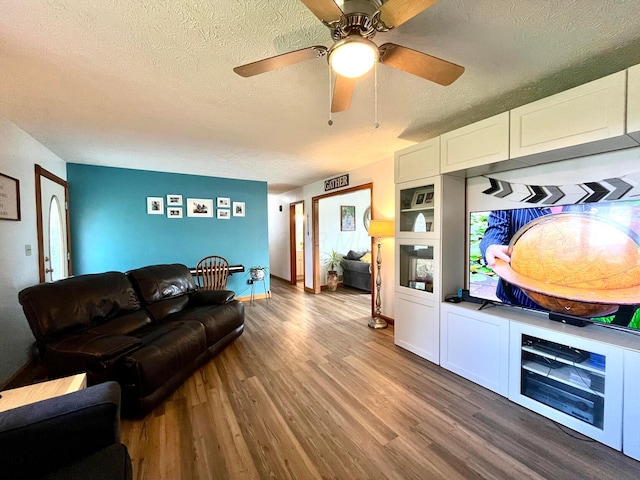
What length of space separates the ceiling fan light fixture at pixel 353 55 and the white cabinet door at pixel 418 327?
226 centimetres

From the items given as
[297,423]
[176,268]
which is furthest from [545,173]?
[176,268]

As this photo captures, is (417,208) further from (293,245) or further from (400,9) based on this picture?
(293,245)

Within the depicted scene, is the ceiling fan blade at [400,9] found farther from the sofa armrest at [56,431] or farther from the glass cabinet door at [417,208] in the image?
the sofa armrest at [56,431]

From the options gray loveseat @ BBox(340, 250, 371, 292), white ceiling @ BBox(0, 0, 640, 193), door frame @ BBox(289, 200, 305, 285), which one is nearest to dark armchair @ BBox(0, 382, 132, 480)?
white ceiling @ BBox(0, 0, 640, 193)

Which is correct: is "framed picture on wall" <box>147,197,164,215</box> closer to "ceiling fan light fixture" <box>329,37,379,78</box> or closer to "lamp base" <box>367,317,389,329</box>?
"lamp base" <box>367,317,389,329</box>

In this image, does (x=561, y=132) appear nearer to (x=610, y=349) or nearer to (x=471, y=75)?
(x=471, y=75)

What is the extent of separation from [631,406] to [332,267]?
16.7 ft

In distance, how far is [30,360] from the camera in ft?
8.63

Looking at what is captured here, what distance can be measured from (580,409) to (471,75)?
2.38m

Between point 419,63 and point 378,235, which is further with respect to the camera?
point 378,235

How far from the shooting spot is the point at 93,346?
187cm

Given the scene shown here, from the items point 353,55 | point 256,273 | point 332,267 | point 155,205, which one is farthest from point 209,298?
point 332,267

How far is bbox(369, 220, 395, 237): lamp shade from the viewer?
11.3ft

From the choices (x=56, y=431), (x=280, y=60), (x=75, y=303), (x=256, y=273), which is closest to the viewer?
(x=56, y=431)
